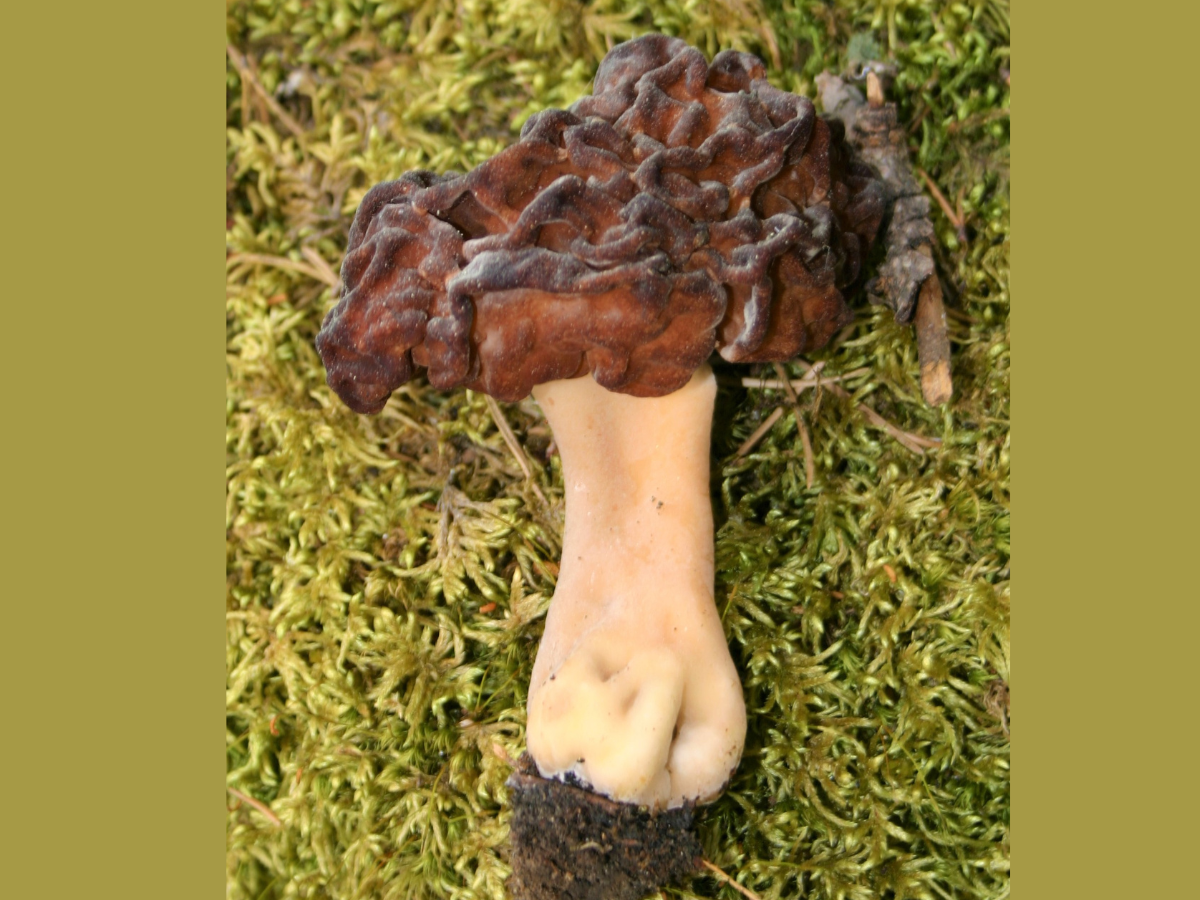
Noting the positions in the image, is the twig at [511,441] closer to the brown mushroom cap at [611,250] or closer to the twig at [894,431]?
the brown mushroom cap at [611,250]

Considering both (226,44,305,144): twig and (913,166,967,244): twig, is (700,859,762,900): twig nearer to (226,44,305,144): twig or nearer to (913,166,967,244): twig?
(913,166,967,244): twig

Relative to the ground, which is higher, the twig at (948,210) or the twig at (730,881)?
the twig at (948,210)

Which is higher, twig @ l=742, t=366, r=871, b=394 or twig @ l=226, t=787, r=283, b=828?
twig @ l=742, t=366, r=871, b=394

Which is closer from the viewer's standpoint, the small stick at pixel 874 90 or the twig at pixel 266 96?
the small stick at pixel 874 90

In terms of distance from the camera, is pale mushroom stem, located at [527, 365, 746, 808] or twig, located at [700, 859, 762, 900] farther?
twig, located at [700, 859, 762, 900]

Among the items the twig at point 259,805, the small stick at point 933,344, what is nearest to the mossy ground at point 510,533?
the twig at point 259,805

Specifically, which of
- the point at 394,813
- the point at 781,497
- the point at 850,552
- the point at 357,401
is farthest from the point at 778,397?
the point at 394,813

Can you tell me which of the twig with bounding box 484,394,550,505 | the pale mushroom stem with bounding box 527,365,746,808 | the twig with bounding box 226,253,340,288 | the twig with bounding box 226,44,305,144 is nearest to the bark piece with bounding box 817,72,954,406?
the pale mushroom stem with bounding box 527,365,746,808

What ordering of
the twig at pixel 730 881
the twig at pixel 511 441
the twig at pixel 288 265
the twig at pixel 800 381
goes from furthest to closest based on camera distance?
the twig at pixel 288 265
the twig at pixel 511 441
the twig at pixel 800 381
the twig at pixel 730 881

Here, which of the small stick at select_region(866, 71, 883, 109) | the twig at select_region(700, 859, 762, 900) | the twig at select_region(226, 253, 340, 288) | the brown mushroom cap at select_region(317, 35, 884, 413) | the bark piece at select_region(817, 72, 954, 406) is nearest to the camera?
the brown mushroom cap at select_region(317, 35, 884, 413)
